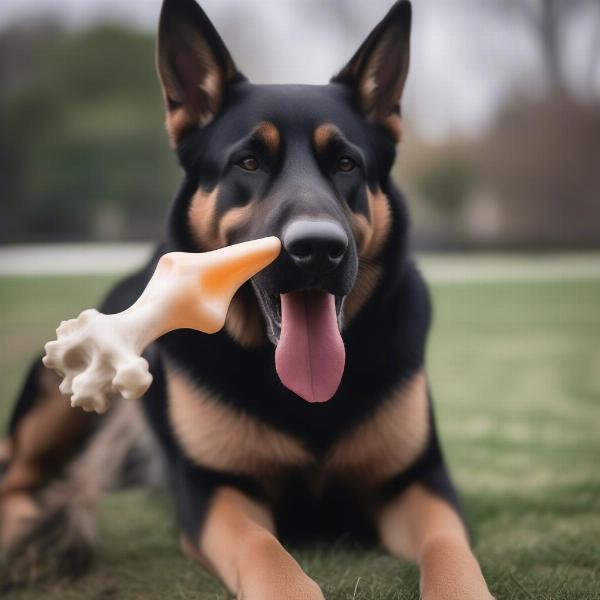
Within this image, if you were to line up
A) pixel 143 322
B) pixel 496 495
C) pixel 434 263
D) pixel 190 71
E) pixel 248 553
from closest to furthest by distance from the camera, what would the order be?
pixel 143 322
pixel 248 553
pixel 190 71
pixel 496 495
pixel 434 263

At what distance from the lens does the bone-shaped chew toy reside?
1811mm

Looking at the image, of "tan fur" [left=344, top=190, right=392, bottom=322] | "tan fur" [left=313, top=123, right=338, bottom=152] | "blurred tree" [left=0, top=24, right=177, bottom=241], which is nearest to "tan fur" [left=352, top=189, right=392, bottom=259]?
"tan fur" [left=344, top=190, right=392, bottom=322]

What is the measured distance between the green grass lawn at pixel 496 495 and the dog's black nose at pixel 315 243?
3.12 ft

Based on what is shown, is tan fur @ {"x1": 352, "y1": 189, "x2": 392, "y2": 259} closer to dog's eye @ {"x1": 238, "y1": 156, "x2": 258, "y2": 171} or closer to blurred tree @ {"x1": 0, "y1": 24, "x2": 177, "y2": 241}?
dog's eye @ {"x1": 238, "y1": 156, "x2": 258, "y2": 171}

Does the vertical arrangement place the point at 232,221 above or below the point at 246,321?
above

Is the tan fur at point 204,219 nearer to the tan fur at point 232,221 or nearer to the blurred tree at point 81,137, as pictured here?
the tan fur at point 232,221

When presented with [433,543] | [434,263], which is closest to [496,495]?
[433,543]

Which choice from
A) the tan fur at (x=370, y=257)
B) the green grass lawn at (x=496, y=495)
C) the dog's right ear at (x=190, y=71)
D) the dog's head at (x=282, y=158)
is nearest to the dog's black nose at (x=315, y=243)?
the dog's head at (x=282, y=158)

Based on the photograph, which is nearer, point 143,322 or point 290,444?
point 143,322

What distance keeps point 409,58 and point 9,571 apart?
7.57 ft

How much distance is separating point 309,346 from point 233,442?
1.71 feet

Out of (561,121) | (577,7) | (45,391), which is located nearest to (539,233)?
(561,121)

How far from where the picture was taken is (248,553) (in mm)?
2328

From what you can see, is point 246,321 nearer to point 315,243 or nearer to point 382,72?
point 315,243
